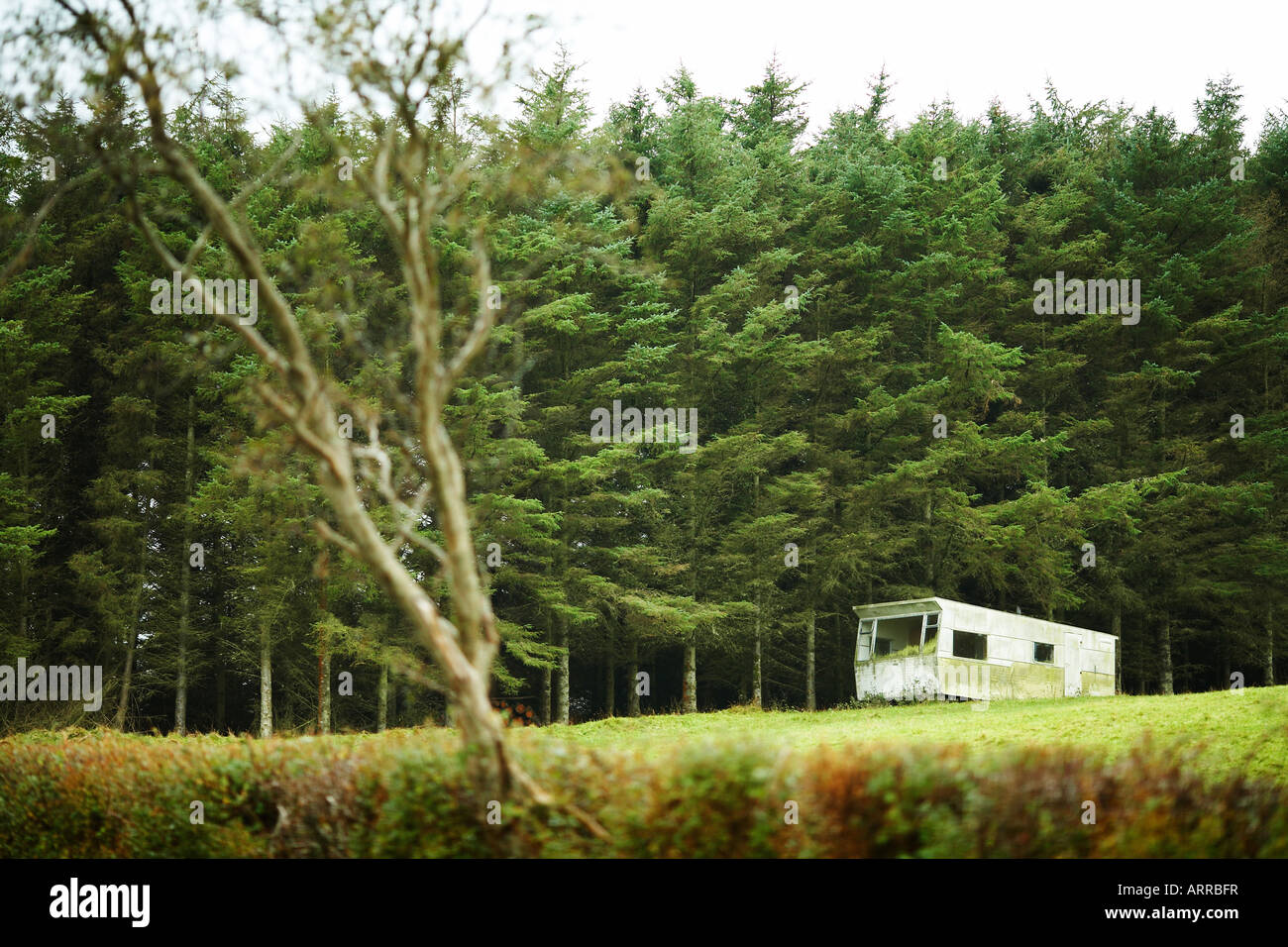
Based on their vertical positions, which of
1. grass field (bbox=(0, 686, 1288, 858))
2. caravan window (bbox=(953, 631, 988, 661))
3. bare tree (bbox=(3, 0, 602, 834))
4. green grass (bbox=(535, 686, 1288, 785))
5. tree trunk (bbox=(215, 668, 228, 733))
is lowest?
tree trunk (bbox=(215, 668, 228, 733))

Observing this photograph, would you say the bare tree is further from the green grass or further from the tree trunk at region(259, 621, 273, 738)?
the tree trunk at region(259, 621, 273, 738)

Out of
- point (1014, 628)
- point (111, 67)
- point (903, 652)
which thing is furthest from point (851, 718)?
point (111, 67)

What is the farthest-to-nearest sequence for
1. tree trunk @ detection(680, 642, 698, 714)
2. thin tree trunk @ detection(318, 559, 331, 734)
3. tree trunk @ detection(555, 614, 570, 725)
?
tree trunk @ detection(680, 642, 698, 714) < tree trunk @ detection(555, 614, 570, 725) < thin tree trunk @ detection(318, 559, 331, 734)

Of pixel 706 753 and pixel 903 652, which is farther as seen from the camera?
pixel 903 652

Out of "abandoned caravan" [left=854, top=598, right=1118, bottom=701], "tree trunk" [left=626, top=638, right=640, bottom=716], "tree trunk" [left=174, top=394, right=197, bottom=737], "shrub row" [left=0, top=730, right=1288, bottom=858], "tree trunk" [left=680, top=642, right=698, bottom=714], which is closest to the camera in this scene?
"shrub row" [left=0, top=730, right=1288, bottom=858]

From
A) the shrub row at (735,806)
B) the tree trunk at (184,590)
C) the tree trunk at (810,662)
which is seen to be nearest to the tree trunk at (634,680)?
the tree trunk at (810,662)

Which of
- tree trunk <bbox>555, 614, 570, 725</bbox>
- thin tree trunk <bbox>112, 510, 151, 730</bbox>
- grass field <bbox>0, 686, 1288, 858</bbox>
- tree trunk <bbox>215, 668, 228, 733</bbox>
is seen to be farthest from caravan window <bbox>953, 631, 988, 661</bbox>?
thin tree trunk <bbox>112, 510, 151, 730</bbox>

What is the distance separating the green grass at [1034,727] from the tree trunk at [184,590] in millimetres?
8912

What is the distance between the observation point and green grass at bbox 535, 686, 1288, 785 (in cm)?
1006

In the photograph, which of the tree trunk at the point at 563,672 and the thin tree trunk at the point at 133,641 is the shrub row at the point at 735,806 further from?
the tree trunk at the point at 563,672

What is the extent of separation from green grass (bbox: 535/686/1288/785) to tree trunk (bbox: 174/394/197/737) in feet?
29.2
